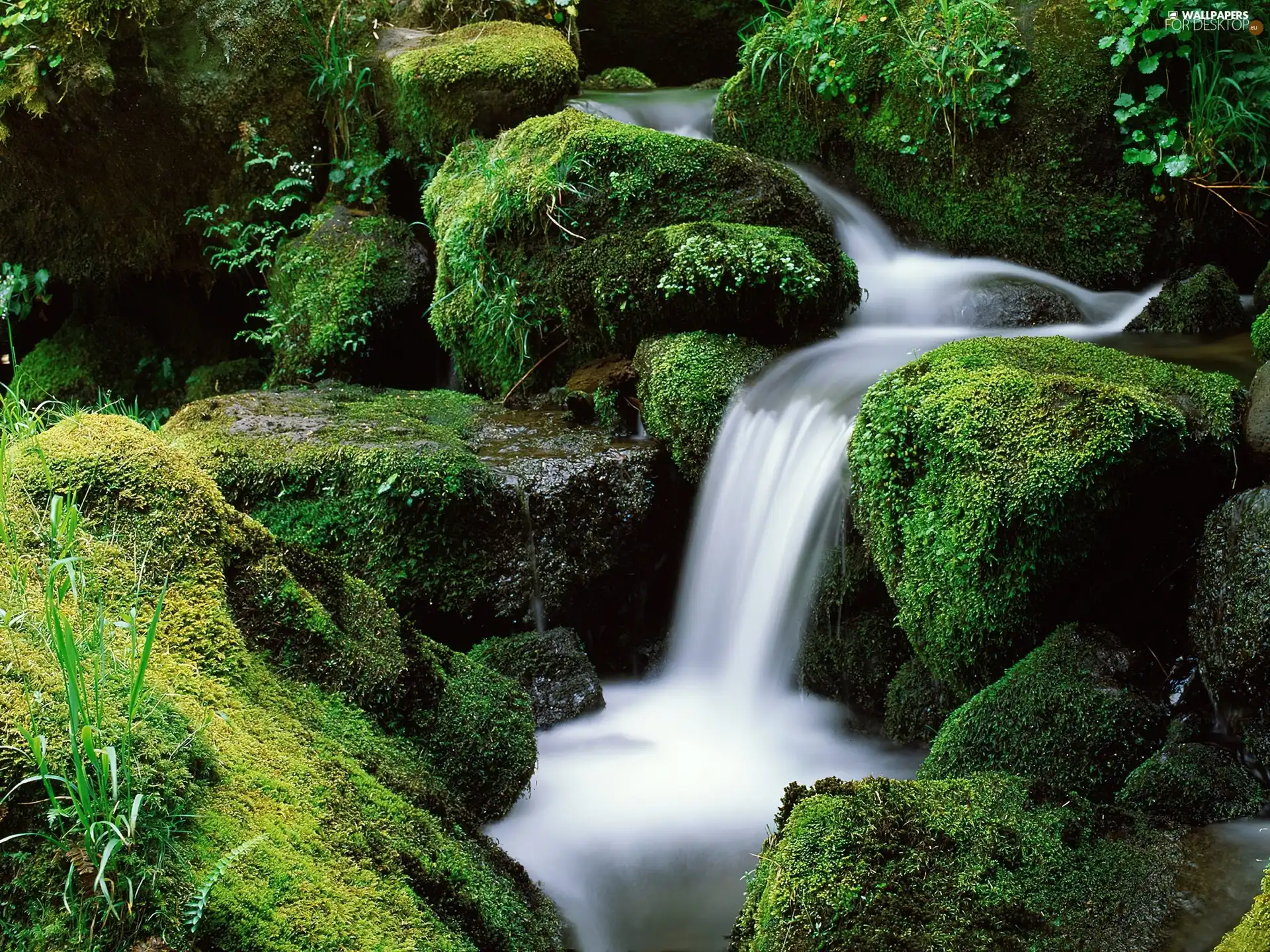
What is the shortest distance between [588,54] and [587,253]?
4.80 meters

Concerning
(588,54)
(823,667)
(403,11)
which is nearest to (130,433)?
(823,667)

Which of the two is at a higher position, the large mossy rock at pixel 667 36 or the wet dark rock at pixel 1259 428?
the large mossy rock at pixel 667 36

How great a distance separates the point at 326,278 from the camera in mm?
7121

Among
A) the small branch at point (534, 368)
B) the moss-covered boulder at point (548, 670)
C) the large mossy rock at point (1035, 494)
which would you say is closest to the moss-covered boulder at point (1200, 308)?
the large mossy rock at point (1035, 494)

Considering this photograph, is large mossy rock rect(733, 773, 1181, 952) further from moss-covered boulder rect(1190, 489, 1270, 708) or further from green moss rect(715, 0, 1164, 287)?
Answer: green moss rect(715, 0, 1164, 287)

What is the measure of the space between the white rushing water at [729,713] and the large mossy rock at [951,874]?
2.17ft

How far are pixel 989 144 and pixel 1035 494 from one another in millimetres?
3928

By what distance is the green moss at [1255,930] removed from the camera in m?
1.83

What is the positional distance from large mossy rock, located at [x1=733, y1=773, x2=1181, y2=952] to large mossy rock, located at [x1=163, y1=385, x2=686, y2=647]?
2.20 metres

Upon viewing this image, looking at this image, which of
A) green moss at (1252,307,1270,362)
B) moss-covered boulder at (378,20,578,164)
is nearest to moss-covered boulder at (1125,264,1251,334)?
green moss at (1252,307,1270,362)

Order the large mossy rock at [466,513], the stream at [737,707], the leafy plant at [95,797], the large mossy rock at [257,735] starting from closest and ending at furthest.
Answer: the leafy plant at [95,797], the large mossy rock at [257,735], the stream at [737,707], the large mossy rock at [466,513]

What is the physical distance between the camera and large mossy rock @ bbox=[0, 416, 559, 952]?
1.96 metres

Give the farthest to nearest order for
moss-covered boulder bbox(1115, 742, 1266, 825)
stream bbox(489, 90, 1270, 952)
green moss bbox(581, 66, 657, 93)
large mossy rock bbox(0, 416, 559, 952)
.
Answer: green moss bbox(581, 66, 657, 93) → stream bbox(489, 90, 1270, 952) → moss-covered boulder bbox(1115, 742, 1266, 825) → large mossy rock bbox(0, 416, 559, 952)

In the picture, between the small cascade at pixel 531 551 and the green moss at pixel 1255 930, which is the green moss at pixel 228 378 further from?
the green moss at pixel 1255 930
